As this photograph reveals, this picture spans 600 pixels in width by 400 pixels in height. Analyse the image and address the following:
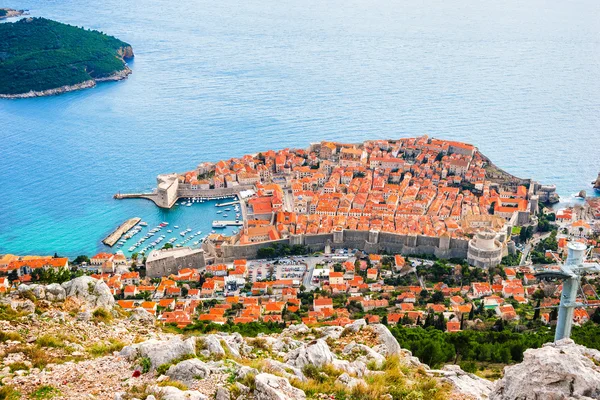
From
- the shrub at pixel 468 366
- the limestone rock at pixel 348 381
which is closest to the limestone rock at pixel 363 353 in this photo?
the limestone rock at pixel 348 381

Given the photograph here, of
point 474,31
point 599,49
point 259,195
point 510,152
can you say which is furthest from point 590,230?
point 474,31

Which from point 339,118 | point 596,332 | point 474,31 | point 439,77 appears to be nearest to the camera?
point 596,332

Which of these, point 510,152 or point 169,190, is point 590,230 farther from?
point 169,190

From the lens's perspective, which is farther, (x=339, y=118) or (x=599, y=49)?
(x=599, y=49)

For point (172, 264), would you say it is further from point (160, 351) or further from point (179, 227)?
point (160, 351)

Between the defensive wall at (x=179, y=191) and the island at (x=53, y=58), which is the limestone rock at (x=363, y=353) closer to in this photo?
the defensive wall at (x=179, y=191)

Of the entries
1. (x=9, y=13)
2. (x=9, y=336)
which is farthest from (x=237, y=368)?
(x=9, y=13)
